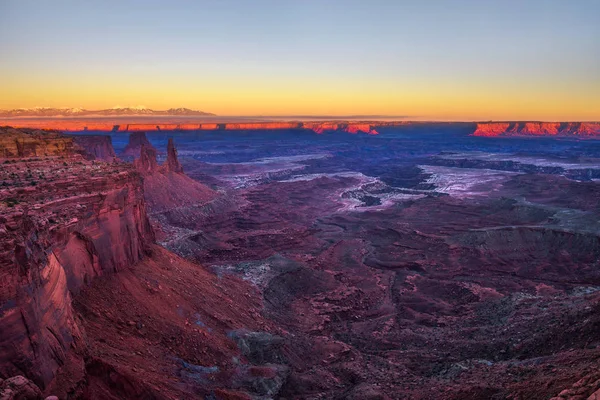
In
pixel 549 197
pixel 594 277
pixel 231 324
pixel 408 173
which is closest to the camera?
pixel 231 324

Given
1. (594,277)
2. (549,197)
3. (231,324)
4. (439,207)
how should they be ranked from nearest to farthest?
(231,324) → (594,277) → (439,207) → (549,197)

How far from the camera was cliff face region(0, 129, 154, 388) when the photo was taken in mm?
11727

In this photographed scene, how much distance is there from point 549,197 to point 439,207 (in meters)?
24.7

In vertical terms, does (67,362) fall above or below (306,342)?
above

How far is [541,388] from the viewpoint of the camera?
13539 millimetres

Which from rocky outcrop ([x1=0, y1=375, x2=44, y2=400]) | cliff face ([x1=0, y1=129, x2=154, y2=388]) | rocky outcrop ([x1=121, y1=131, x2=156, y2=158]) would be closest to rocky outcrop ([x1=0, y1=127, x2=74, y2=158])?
cliff face ([x1=0, y1=129, x2=154, y2=388])

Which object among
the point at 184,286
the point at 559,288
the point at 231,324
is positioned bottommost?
the point at 559,288

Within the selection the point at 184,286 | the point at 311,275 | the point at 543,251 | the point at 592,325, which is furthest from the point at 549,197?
the point at 184,286

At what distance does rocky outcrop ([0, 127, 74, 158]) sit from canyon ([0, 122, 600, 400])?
0.66 feet

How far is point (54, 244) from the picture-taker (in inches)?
691

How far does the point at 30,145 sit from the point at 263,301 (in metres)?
20.9

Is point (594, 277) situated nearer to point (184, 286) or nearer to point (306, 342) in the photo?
point (306, 342)

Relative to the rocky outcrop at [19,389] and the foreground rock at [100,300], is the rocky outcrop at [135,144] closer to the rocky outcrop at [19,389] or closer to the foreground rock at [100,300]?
the foreground rock at [100,300]

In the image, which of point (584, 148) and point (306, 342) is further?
point (584, 148)
